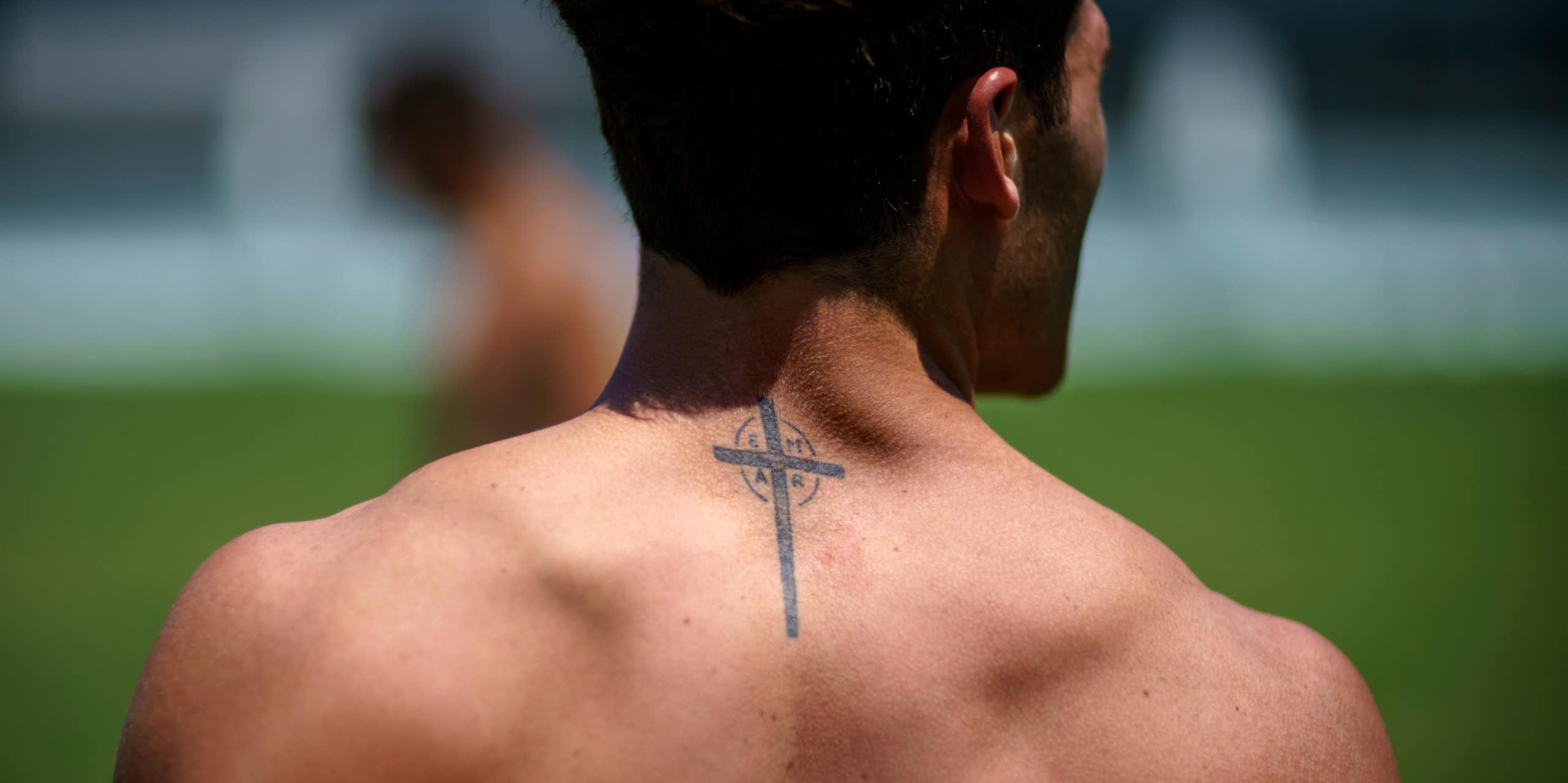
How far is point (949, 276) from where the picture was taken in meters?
1.75

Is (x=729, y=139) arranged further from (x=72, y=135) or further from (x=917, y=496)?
(x=72, y=135)

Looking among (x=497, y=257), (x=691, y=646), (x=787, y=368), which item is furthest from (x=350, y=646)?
(x=497, y=257)

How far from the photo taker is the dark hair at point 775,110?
60.1 inches

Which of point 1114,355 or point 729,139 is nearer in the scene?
point 729,139

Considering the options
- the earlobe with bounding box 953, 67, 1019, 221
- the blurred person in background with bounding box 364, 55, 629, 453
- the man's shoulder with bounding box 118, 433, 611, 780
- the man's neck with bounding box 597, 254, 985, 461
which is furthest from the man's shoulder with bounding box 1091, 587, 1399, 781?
the blurred person in background with bounding box 364, 55, 629, 453

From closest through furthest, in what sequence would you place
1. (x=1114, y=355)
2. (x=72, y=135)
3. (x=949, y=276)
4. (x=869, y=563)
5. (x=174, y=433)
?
(x=869, y=563)
(x=949, y=276)
(x=174, y=433)
(x=1114, y=355)
(x=72, y=135)

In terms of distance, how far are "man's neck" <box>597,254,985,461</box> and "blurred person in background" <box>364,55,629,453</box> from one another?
7.28 feet

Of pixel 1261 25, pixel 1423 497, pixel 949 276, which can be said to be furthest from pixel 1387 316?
pixel 949 276

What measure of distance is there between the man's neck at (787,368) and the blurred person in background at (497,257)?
2217mm

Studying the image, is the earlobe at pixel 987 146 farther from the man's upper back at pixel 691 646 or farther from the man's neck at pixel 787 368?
the man's upper back at pixel 691 646

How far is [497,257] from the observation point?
13.3ft

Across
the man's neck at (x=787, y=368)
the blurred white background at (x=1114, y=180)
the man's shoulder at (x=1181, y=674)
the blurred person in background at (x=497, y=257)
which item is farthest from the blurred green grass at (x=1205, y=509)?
the blurred white background at (x=1114, y=180)

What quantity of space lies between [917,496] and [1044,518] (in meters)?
0.15

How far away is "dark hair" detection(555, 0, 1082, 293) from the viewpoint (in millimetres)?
1527
